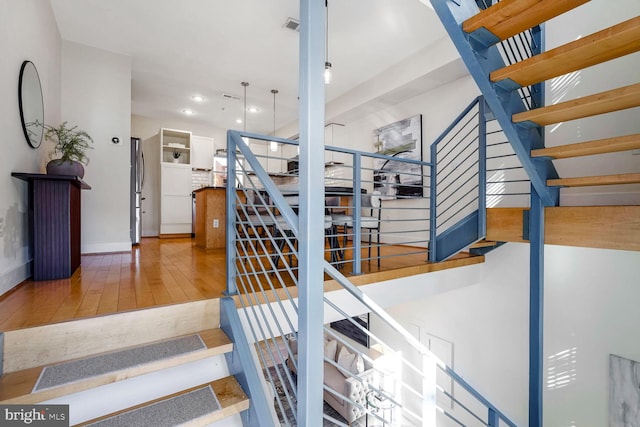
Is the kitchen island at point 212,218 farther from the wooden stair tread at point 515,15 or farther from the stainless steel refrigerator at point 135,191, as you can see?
the wooden stair tread at point 515,15

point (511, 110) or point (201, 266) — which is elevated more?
point (511, 110)

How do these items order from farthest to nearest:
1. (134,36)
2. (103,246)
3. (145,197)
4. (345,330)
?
(145,197), (345,330), (103,246), (134,36)

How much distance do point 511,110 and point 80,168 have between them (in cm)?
352

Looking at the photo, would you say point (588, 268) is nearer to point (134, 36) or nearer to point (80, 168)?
point (80, 168)

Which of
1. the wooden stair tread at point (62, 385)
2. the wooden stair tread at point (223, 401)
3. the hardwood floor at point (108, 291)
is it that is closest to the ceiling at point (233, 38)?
the hardwood floor at point (108, 291)

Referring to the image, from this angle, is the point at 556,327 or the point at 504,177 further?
the point at 504,177

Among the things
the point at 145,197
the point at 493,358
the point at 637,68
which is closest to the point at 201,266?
the point at 493,358

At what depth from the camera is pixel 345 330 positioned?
5383 millimetres

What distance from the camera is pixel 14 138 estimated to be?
2002 mm

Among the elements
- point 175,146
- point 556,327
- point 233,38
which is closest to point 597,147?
point 556,327

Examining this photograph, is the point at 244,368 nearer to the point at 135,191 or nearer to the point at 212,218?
the point at 212,218

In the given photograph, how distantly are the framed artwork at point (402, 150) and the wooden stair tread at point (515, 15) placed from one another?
94.0 inches

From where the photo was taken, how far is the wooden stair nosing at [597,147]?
1475 millimetres

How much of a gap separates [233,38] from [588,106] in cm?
338
